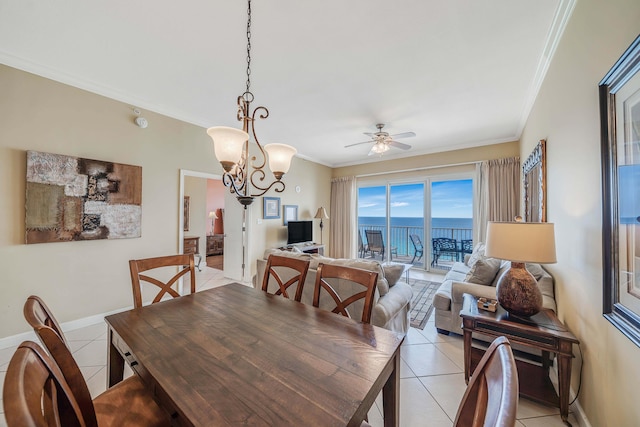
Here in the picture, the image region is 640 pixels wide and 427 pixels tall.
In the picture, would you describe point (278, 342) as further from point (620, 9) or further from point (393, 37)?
point (393, 37)

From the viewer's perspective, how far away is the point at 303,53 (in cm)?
218

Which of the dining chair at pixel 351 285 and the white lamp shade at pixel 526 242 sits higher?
the white lamp shade at pixel 526 242

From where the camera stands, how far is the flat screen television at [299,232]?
5238 millimetres

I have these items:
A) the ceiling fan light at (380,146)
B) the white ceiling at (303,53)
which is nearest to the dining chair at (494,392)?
the white ceiling at (303,53)

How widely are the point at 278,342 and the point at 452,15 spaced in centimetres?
249

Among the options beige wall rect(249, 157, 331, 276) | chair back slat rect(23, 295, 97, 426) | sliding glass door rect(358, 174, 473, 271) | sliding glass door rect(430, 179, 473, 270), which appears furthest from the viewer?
sliding glass door rect(358, 174, 473, 271)

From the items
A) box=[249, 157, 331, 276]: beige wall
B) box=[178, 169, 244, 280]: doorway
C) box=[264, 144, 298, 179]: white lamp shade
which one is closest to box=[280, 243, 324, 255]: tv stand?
box=[249, 157, 331, 276]: beige wall

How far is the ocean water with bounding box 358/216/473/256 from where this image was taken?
17.3ft

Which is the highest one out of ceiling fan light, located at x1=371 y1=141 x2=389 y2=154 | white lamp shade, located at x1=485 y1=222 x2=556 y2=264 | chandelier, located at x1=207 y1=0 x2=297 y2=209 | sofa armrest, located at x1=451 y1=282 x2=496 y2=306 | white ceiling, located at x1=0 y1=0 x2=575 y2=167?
white ceiling, located at x1=0 y1=0 x2=575 y2=167

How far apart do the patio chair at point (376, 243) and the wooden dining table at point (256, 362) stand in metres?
4.78

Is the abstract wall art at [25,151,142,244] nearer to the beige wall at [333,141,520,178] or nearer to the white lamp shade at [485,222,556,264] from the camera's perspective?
the white lamp shade at [485,222,556,264]

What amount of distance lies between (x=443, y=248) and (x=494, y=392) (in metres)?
5.37

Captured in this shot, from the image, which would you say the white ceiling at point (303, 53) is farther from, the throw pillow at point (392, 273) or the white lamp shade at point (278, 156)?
the throw pillow at point (392, 273)

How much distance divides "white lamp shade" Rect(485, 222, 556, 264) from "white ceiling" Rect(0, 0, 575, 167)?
1.56 metres
